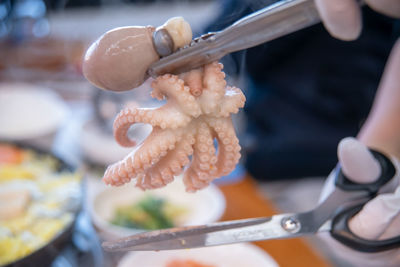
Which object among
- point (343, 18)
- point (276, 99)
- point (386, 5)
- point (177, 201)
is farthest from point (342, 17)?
point (276, 99)

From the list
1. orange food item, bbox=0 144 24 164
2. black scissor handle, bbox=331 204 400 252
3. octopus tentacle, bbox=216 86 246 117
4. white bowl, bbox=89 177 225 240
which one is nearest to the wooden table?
white bowl, bbox=89 177 225 240

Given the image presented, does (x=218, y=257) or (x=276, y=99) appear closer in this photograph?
(x=218, y=257)

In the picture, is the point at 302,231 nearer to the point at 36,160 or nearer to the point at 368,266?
the point at 368,266

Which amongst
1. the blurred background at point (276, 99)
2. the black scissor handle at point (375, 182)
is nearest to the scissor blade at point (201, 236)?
the black scissor handle at point (375, 182)

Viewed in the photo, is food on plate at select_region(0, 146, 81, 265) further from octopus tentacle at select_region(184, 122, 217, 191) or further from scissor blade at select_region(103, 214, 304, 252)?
octopus tentacle at select_region(184, 122, 217, 191)

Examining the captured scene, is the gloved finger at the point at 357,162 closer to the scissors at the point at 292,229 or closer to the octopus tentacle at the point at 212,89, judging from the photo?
the scissors at the point at 292,229

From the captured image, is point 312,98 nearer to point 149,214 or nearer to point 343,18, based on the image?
point 149,214

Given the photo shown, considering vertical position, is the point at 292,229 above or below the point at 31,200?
above
